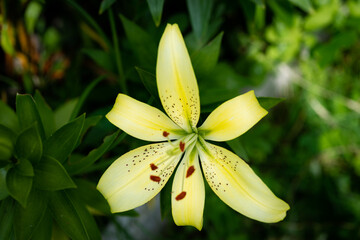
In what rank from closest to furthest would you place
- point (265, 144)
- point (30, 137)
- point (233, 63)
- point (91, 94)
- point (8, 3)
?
point (30, 137)
point (8, 3)
point (91, 94)
point (265, 144)
point (233, 63)

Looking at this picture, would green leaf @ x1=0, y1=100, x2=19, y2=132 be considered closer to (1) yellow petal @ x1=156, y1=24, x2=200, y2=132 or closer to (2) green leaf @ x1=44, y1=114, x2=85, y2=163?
(2) green leaf @ x1=44, y1=114, x2=85, y2=163

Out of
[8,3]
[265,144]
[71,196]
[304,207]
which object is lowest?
[304,207]

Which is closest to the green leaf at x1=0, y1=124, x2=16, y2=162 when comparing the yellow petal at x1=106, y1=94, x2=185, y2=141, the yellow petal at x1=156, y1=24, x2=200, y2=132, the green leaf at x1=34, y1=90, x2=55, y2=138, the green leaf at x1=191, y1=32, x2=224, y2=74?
the green leaf at x1=34, y1=90, x2=55, y2=138

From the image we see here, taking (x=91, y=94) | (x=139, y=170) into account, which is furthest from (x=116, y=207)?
(x=91, y=94)

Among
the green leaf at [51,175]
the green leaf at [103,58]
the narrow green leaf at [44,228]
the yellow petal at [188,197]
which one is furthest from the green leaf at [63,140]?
the green leaf at [103,58]

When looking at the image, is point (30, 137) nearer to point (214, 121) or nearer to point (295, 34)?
point (214, 121)

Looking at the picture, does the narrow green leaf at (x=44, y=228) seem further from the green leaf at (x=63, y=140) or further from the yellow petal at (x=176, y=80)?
the yellow petal at (x=176, y=80)

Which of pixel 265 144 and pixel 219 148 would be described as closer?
pixel 219 148

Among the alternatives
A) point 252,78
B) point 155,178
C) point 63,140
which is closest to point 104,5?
point 63,140
